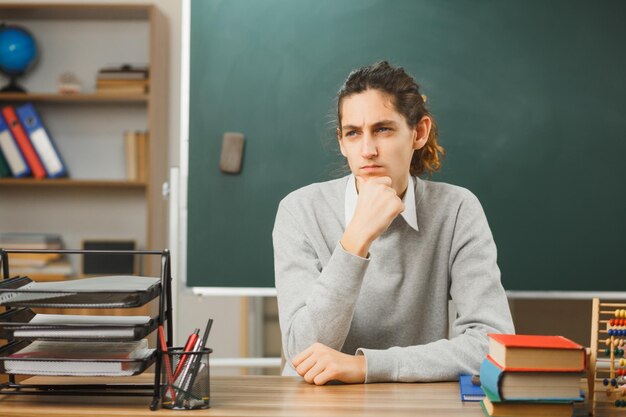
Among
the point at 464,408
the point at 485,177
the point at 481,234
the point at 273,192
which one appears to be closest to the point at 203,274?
the point at 273,192

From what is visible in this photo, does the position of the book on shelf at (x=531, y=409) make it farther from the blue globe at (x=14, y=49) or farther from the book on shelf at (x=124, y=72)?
the blue globe at (x=14, y=49)

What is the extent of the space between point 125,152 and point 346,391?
10.2ft

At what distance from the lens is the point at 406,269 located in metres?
1.87

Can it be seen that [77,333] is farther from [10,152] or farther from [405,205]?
[10,152]

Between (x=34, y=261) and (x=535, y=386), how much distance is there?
3360 mm

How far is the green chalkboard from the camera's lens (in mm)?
2807

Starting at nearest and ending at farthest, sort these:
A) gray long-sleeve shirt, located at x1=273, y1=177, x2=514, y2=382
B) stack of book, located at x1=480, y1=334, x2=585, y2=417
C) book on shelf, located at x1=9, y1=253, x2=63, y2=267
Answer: stack of book, located at x1=480, y1=334, x2=585, y2=417, gray long-sleeve shirt, located at x1=273, y1=177, x2=514, y2=382, book on shelf, located at x1=9, y1=253, x2=63, y2=267

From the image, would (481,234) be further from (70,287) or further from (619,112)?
(619,112)

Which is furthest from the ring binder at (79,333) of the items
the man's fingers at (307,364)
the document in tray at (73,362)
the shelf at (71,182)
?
the shelf at (71,182)

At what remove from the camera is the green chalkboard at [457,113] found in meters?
2.81

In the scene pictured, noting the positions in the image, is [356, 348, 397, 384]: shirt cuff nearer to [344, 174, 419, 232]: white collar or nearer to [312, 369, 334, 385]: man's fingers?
[312, 369, 334, 385]: man's fingers

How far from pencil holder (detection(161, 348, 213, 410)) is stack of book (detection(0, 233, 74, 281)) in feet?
9.80

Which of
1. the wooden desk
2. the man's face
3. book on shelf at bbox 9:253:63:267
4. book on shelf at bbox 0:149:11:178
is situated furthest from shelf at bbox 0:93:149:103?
the wooden desk

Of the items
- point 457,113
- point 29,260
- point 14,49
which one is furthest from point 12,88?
point 457,113
